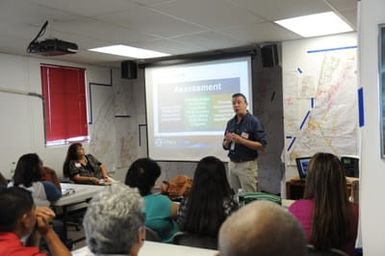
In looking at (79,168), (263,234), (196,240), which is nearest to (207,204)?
(196,240)

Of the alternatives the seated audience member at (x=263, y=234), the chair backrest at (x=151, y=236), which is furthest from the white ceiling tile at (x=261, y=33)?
the seated audience member at (x=263, y=234)

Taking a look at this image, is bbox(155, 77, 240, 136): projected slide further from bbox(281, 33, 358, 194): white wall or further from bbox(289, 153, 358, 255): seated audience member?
bbox(289, 153, 358, 255): seated audience member

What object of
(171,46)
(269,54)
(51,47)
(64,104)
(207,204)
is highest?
(171,46)

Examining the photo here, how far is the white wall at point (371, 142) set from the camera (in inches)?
89.4

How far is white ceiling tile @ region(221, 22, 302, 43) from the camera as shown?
4718mm

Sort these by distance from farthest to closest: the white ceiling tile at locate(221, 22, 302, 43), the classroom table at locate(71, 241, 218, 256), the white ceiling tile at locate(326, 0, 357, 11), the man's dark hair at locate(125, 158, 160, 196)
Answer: the white ceiling tile at locate(221, 22, 302, 43) < the white ceiling tile at locate(326, 0, 357, 11) < the man's dark hair at locate(125, 158, 160, 196) < the classroom table at locate(71, 241, 218, 256)

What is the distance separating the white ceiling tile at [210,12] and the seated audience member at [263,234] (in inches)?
116

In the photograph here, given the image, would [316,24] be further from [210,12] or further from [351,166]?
[351,166]

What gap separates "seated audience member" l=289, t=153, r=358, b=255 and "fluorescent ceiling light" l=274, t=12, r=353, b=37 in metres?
2.38

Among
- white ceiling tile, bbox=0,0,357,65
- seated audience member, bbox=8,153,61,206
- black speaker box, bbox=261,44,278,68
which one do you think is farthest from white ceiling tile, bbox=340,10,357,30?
seated audience member, bbox=8,153,61,206

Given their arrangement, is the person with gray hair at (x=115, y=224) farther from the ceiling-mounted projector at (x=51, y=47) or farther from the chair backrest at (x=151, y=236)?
the ceiling-mounted projector at (x=51, y=47)

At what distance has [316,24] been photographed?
15.2ft

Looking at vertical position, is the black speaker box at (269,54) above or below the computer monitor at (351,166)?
above

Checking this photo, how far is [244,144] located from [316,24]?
161 centimetres
